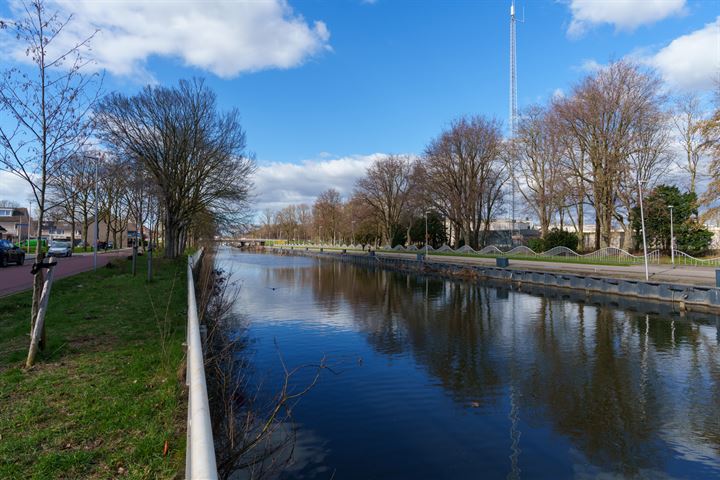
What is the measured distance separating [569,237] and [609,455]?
4241 centimetres

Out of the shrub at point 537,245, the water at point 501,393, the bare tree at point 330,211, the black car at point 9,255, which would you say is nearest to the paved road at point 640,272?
the water at point 501,393

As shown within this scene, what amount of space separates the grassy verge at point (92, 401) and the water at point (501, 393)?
2.22m

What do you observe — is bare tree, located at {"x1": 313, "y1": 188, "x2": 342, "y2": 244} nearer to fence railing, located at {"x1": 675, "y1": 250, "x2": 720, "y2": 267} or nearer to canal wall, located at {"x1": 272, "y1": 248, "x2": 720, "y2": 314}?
canal wall, located at {"x1": 272, "y1": 248, "x2": 720, "y2": 314}

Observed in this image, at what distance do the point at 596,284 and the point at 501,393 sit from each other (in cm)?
1929

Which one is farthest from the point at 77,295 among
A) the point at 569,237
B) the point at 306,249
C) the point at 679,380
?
the point at 306,249

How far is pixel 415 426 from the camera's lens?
7938 mm

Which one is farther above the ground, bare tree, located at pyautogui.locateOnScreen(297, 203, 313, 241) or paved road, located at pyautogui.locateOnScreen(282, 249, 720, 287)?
bare tree, located at pyautogui.locateOnScreen(297, 203, 313, 241)

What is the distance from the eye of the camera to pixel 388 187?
78.5 m

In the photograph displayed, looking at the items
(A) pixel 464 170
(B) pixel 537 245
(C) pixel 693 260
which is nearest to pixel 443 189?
(A) pixel 464 170

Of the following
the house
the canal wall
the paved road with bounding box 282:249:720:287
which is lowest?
the canal wall

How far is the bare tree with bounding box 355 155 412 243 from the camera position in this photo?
77562 millimetres

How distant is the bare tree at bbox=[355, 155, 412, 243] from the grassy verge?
222ft

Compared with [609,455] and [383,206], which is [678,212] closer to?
[609,455]

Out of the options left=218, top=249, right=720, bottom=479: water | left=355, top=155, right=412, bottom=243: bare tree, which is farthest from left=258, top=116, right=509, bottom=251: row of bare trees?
left=218, top=249, right=720, bottom=479: water
